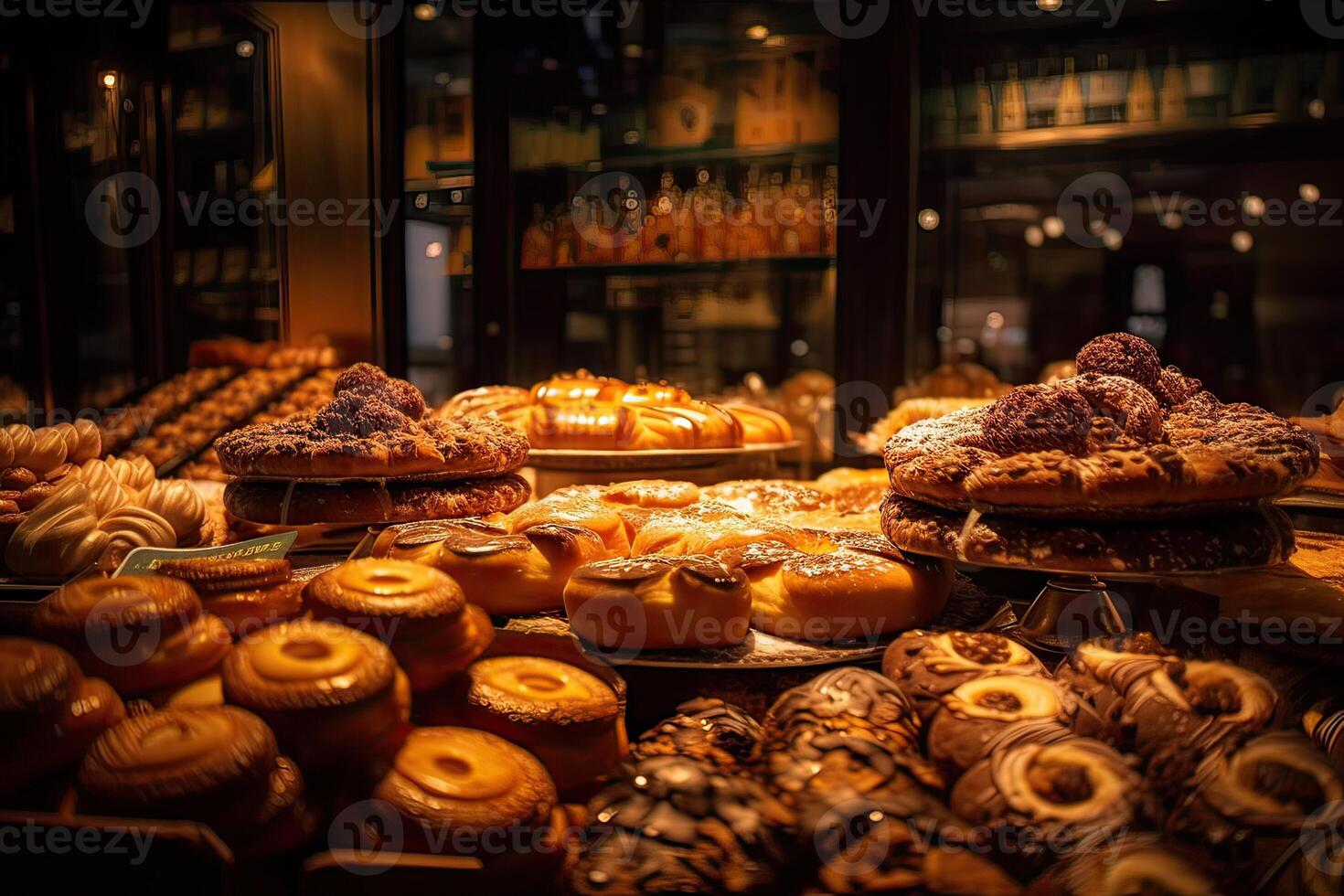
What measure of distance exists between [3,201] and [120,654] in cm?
418

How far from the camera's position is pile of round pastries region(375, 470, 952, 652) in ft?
3.85

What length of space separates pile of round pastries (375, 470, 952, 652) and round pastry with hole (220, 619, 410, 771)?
326 mm

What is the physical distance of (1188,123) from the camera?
322 cm

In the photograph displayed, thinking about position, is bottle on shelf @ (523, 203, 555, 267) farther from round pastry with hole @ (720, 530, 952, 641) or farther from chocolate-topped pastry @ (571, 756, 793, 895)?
chocolate-topped pastry @ (571, 756, 793, 895)

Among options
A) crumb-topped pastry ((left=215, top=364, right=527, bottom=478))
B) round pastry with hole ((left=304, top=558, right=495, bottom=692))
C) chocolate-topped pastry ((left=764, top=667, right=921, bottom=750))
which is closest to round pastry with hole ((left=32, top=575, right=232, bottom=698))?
round pastry with hole ((left=304, top=558, right=495, bottom=692))

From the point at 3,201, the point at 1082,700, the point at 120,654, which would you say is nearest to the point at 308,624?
the point at 120,654

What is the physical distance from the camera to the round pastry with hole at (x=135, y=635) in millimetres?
940

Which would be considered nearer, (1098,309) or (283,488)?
(283,488)

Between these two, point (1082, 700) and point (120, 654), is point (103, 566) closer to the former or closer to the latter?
point (120, 654)

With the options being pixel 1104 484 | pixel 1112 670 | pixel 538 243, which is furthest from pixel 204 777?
pixel 538 243

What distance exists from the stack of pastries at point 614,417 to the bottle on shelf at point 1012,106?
5.36 ft

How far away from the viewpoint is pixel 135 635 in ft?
3.09

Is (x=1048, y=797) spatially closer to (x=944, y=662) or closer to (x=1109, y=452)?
(x=944, y=662)

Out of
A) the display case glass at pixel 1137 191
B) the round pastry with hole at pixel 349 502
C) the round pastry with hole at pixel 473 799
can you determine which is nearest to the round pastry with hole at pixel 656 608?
the round pastry with hole at pixel 473 799
